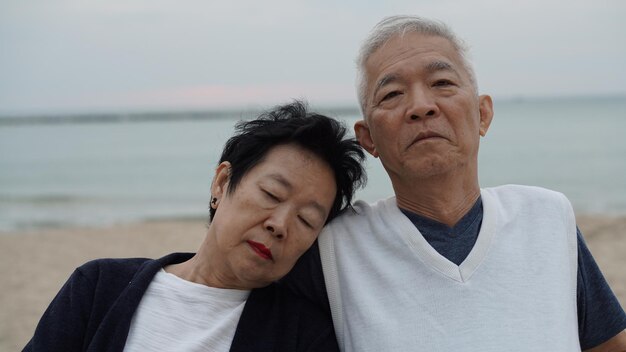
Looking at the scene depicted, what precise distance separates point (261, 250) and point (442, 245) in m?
0.59

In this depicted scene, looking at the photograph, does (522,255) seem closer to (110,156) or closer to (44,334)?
(44,334)

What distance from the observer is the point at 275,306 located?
6.64 ft

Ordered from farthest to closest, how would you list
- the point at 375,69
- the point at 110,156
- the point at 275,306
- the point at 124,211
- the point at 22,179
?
the point at 110,156, the point at 22,179, the point at 124,211, the point at 375,69, the point at 275,306

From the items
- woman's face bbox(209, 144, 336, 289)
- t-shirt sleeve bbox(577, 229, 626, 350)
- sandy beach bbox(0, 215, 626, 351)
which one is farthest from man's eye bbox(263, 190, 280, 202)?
sandy beach bbox(0, 215, 626, 351)

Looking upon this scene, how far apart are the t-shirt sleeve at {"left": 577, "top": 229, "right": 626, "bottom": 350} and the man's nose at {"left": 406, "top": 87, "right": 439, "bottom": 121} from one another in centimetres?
69

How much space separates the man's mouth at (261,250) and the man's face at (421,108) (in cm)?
52

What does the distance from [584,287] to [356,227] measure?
766mm

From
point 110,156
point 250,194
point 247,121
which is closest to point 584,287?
point 250,194

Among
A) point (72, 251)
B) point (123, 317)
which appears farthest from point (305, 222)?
point (72, 251)

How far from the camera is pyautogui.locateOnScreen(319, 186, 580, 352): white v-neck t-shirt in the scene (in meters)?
1.85

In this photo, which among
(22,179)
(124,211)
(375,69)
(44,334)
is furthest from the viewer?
(22,179)

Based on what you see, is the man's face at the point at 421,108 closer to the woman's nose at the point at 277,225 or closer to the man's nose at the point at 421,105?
the man's nose at the point at 421,105

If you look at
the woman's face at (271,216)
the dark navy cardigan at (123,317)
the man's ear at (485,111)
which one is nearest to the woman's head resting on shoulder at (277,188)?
the woman's face at (271,216)

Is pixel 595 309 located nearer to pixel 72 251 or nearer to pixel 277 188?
pixel 277 188
